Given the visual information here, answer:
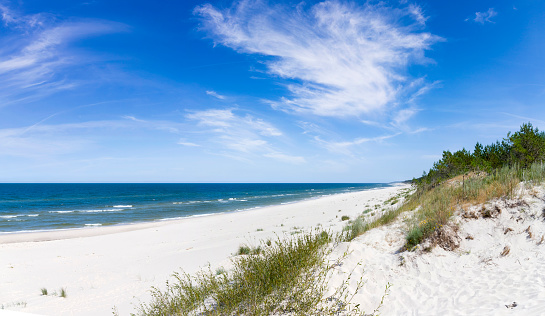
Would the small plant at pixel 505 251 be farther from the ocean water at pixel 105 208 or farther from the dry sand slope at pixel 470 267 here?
the ocean water at pixel 105 208

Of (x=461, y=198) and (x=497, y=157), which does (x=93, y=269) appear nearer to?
(x=461, y=198)

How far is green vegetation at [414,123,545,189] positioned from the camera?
13.5m

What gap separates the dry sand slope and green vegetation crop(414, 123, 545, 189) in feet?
15.5

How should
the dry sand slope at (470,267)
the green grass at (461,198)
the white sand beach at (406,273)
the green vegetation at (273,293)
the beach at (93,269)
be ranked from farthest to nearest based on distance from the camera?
the green grass at (461,198) < the beach at (93,269) < the white sand beach at (406,273) < the dry sand slope at (470,267) < the green vegetation at (273,293)

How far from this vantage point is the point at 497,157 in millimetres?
15812

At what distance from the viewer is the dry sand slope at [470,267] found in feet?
15.7

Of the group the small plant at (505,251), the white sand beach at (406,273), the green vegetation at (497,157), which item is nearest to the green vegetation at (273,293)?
the white sand beach at (406,273)

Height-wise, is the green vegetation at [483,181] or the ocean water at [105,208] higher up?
the green vegetation at [483,181]

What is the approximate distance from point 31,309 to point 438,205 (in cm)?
1176

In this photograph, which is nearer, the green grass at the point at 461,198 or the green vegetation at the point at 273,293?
the green vegetation at the point at 273,293

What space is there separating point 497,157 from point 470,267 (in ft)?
43.0

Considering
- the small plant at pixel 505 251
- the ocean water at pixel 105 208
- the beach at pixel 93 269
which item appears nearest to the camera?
the small plant at pixel 505 251

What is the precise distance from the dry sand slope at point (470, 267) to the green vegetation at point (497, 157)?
15.5ft

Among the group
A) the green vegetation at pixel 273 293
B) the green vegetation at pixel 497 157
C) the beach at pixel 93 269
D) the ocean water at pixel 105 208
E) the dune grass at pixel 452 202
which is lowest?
the ocean water at pixel 105 208
